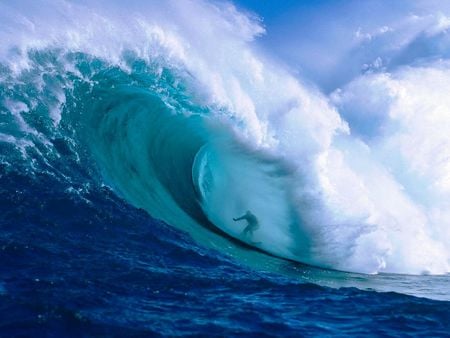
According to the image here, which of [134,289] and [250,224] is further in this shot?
[250,224]

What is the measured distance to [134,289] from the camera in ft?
19.4

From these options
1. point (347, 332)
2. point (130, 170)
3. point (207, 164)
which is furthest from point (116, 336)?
point (207, 164)

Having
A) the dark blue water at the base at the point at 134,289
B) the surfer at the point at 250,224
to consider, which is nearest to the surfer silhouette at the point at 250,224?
the surfer at the point at 250,224

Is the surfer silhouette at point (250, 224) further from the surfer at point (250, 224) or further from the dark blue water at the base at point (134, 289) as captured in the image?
the dark blue water at the base at point (134, 289)

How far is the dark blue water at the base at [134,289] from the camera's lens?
4.86 meters

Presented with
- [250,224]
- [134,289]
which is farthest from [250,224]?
[134,289]

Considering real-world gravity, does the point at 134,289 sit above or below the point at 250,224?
below

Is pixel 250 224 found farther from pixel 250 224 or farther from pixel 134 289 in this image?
pixel 134 289

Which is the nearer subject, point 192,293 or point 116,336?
point 116,336

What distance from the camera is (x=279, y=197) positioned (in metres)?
12.8

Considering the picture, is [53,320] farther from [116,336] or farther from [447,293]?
[447,293]

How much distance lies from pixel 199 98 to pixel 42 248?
7.30 meters

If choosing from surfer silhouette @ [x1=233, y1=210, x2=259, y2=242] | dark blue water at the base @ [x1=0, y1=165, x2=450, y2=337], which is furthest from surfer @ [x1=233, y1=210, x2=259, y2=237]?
dark blue water at the base @ [x1=0, y1=165, x2=450, y2=337]

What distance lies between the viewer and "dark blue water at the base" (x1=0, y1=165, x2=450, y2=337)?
486 centimetres
